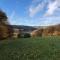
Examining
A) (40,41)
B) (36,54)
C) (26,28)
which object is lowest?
(36,54)

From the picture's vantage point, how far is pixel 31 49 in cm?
136

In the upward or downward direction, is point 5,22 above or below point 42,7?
below

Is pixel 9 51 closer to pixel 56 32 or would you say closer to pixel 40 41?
pixel 40 41

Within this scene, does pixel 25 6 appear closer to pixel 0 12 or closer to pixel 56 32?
pixel 0 12

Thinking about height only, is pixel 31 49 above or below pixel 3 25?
below

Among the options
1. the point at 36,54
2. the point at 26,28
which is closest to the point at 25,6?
the point at 26,28

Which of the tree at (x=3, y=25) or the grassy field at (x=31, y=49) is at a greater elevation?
the tree at (x=3, y=25)

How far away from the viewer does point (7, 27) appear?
1380 millimetres

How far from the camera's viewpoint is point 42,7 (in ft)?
4.65

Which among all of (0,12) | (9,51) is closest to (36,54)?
(9,51)

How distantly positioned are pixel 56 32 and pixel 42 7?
0.83 ft

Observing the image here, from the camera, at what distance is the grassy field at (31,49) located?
1.32 metres

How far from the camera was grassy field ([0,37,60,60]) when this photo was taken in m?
1.32

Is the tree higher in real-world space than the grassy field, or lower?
higher
